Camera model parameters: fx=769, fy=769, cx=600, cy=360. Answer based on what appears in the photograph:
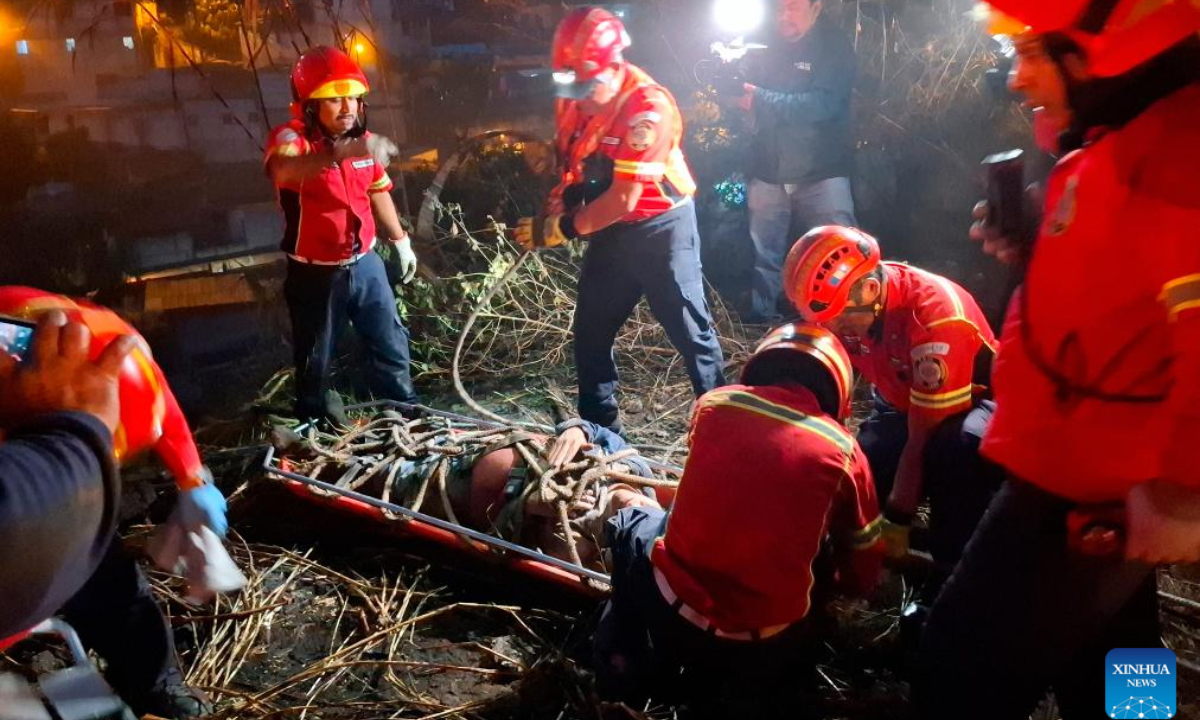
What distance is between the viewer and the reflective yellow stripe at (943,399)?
8.95 ft

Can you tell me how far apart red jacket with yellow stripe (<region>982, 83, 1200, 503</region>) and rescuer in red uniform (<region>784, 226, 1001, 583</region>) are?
115 centimetres

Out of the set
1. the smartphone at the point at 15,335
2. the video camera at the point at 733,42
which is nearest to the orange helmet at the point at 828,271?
the smartphone at the point at 15,335

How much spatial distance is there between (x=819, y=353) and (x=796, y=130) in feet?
13.0

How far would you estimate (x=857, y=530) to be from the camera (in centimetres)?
231

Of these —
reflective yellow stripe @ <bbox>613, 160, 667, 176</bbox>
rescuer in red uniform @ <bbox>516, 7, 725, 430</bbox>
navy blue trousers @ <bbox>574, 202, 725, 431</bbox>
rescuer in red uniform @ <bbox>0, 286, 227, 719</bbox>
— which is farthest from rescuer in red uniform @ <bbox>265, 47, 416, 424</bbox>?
rescuer in red uniform @ <bbox>0, 286, 227, 719</bbox>

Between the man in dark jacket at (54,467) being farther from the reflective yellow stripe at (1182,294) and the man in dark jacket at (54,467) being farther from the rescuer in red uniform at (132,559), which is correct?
the reflective yellow stripe at (1182,294)

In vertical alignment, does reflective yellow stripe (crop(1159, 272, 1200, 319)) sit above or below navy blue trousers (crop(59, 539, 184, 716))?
above

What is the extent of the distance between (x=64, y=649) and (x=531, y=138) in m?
6.33

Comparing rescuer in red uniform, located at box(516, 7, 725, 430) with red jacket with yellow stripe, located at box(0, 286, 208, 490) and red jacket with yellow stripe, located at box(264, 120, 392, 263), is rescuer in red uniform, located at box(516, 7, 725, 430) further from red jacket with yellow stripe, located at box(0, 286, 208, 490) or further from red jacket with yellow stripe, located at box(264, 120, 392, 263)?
red jacket with yellow stripe, located at box(0, 286, 208, 490)

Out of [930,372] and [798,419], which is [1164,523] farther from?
[930,372]

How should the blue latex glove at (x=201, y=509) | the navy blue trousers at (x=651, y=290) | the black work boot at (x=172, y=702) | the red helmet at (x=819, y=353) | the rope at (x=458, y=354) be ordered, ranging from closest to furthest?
the blue latex glove at (x=201, y=509), the red helmet at (x=819, y=353), the black work boot at (x=172, y=702), the navy blue trousers at (x=651, y=290), the rope at (x=458, y=354)

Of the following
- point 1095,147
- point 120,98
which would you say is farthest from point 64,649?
point 120,98

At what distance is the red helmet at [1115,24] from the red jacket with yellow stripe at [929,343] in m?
1.41

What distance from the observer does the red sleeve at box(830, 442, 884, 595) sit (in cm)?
225
